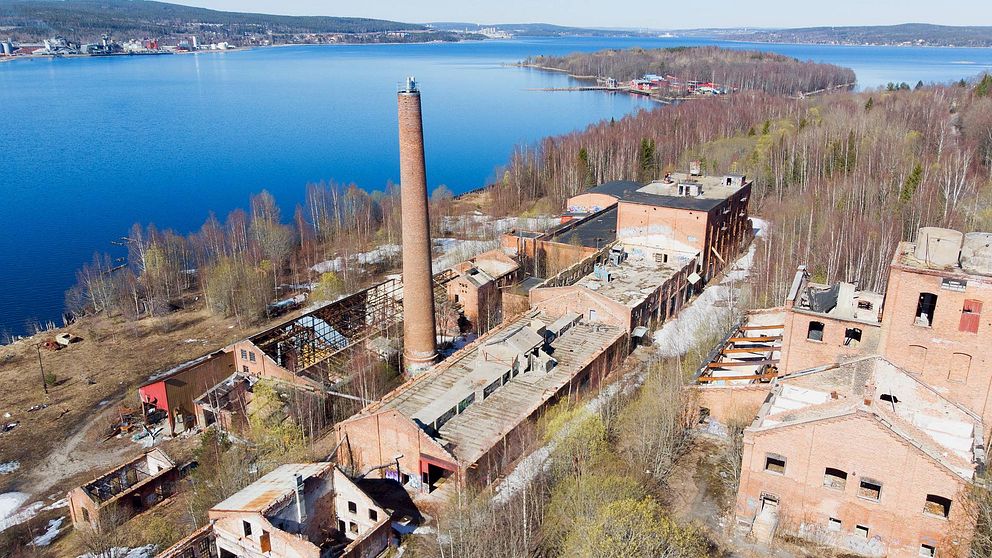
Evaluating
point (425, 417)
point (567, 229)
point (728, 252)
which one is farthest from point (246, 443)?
point (728, 252)

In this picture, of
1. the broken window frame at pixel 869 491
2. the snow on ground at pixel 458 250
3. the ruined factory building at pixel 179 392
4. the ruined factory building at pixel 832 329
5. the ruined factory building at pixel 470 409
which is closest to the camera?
the broken window frame at pixel 869 491

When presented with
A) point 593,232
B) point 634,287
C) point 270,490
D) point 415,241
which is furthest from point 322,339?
point 593,232

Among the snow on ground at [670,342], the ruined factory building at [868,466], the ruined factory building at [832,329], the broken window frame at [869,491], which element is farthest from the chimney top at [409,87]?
the broken window frame at [869,491]

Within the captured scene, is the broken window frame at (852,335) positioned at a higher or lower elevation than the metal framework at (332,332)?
higher

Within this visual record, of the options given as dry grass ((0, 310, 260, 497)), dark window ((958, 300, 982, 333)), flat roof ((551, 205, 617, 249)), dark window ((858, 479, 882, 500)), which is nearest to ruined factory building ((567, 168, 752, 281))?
flat roof ((551, 205, 617, 249))

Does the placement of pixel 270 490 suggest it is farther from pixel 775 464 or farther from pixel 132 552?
pixel 775 464

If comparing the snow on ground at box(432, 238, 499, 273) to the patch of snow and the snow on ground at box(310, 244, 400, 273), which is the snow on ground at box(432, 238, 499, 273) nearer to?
the snow on ground at box(310, 244, 400, 273)

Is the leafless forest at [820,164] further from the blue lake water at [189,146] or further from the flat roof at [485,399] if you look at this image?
the blue lake water at [189,146]

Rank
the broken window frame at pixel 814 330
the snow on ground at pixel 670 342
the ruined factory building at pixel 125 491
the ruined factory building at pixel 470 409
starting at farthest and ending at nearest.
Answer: the broken window frame at pixel 814 330 < the ruined factory building at pixel 125 491 < the ruined factory building at pixel 470 409 < the snow on ground at pixel 670 342
